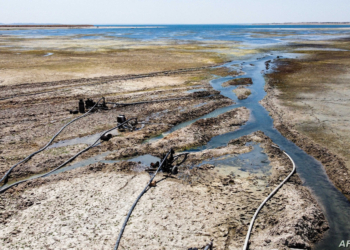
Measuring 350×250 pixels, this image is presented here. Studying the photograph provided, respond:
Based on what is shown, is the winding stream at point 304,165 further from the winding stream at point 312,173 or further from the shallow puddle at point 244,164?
the shallow puddle at point 244,164

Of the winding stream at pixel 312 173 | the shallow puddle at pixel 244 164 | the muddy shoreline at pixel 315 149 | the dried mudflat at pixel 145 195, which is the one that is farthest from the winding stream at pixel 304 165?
the shallow puddle at pixel 244 164

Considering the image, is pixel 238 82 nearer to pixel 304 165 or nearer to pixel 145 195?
pixel 304 165

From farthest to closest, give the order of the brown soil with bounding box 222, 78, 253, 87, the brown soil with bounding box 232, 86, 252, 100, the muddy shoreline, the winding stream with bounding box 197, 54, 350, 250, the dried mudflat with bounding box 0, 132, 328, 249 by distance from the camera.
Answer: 1. the brown soil with bounding box 222, 78, 253, 87
2. the brown soil with bounding box 232, 86, 252, 100
3. the muddy shoreline
4. the winding stream with bounding box 197, 54, 350, 250
5. the dried mudflat with bounding box 0, 132, 328, 249

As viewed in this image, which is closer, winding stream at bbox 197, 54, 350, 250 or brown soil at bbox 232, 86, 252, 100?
winding stream at bbox 197, 54, 350, 250

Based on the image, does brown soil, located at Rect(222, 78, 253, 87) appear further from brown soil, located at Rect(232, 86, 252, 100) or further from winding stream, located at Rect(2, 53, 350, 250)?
winding stream, located at Rect(2, 53, 350, 250)

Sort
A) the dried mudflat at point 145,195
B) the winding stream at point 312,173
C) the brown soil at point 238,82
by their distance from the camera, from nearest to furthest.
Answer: the dried mudflat at point 145,195 < the winding stream at point 312,173 < the brown soil at point 238,82

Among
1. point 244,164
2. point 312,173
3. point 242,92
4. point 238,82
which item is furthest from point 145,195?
point 238,82

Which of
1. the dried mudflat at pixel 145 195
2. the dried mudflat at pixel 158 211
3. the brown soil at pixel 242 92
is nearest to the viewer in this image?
the dried mudflat at pixel 158 211

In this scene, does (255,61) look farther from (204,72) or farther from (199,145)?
(199,145)

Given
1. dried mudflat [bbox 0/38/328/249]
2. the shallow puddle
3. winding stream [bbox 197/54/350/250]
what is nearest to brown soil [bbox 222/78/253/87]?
winding stream [bbox 197/54/350/250]
